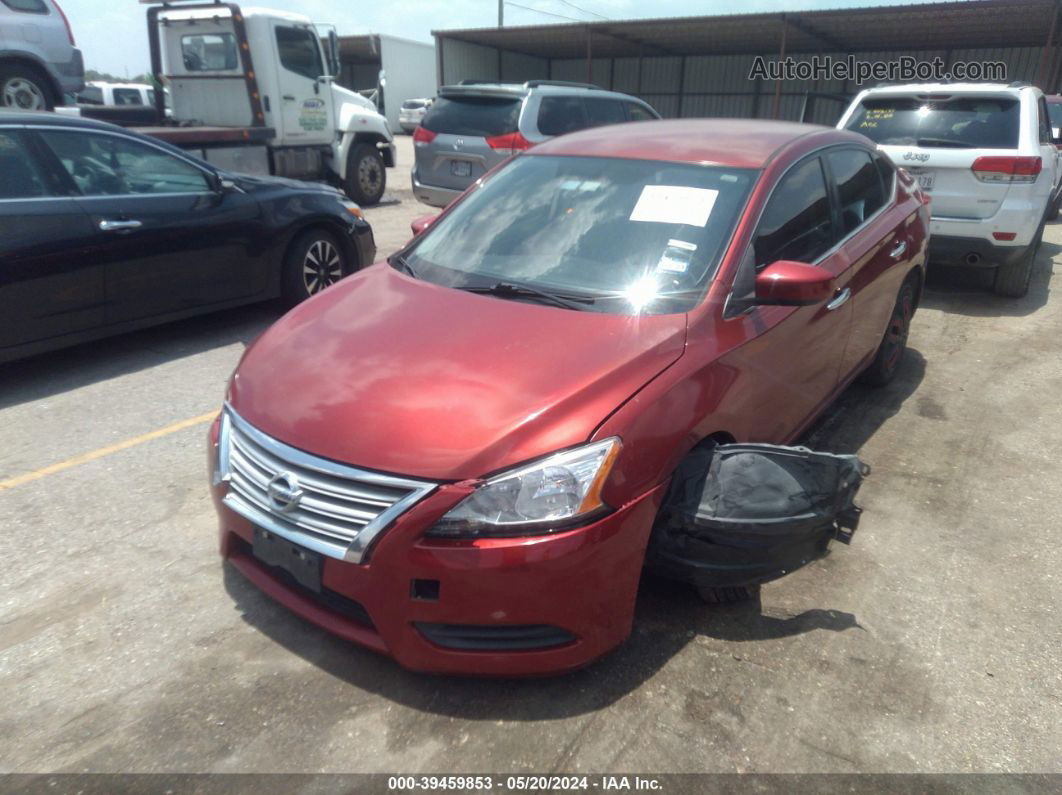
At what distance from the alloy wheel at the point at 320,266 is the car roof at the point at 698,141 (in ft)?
9.98

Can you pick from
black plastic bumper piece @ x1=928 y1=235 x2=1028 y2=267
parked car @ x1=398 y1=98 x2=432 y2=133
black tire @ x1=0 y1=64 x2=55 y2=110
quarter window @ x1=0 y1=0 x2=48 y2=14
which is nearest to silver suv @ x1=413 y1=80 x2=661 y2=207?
black plastic bumper piece @ x1=928 y1=235 x2=1028 y2=267

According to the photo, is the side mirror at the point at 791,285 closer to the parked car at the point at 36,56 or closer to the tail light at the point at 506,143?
the tail light at the point at 506,143

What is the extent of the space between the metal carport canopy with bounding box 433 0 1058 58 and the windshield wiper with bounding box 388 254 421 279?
1717cm

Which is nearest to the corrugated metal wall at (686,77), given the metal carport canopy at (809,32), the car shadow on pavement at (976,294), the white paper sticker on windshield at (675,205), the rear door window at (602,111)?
the metal carport canopy at (809,32)

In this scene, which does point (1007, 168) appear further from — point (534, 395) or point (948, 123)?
point (534, 395)

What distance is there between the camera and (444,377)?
2.52 metres

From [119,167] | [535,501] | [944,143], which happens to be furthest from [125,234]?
[944,143]

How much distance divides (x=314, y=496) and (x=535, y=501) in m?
0.67

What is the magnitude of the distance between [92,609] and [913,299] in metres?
5.05

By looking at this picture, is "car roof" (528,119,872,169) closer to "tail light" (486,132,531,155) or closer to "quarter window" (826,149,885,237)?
"quarter window" (826,149,885,237)

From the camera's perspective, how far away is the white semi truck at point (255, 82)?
10742 mm

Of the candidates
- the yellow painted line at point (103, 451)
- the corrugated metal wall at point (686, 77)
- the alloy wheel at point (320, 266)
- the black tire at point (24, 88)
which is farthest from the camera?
the corrugated metal wall at point (686, 77)

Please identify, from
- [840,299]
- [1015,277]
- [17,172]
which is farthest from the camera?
[1015,277]

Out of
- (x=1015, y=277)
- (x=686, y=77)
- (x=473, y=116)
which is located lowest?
(x=1015, y=277)
